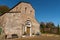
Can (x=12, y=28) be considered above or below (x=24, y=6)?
below

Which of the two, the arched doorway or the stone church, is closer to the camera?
the stone church

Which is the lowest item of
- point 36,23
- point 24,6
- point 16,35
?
point 16,35

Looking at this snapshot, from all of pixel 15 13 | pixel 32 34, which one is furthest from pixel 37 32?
pixel 15 13

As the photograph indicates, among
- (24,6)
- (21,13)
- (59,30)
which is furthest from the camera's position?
(59,30)

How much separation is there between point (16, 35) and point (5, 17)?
583cm

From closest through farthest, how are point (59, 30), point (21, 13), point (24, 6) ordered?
point (21, 13) < point (24, 6) < point (59, 30)

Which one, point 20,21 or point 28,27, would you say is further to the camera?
Answer: point 28,27

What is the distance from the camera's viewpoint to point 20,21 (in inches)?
1690

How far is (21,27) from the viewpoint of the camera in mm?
43281

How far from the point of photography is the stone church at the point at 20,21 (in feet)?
138

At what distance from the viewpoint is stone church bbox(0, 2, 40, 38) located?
138 feet

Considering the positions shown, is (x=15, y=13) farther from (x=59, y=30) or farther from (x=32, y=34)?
(x=59, y=30)

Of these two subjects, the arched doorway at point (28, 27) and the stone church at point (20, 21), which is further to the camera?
the arched doorway at point (28, 27)

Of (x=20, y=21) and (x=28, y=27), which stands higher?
(x=20, y=21)
